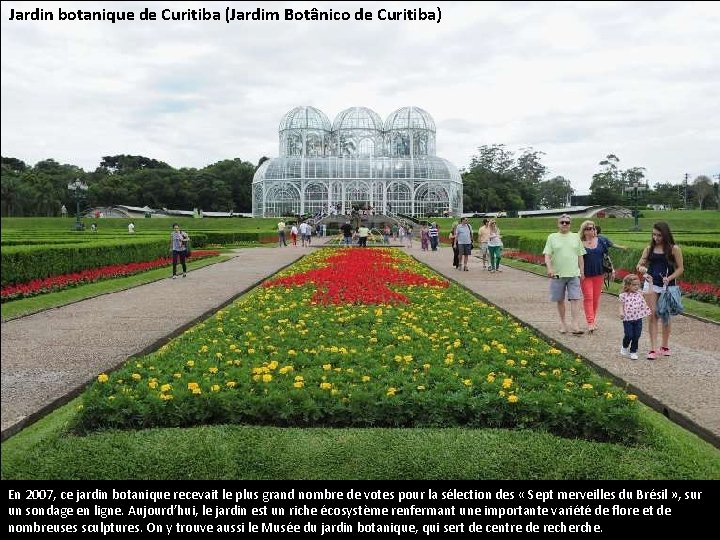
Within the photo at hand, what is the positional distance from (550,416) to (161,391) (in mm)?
2855

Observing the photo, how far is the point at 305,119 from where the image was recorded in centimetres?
6788

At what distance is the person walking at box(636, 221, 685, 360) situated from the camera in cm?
718

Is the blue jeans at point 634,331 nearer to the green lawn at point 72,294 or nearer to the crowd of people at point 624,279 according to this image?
the crowd of people at point 624,279

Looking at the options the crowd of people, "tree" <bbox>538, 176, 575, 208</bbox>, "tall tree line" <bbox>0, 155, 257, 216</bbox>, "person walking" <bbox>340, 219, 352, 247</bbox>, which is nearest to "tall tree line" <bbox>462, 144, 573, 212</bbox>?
"tree" <bbox>538, 176, 575, 208</bbox>

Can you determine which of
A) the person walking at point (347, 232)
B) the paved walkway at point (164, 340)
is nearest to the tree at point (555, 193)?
the person walking at point (347, 232)

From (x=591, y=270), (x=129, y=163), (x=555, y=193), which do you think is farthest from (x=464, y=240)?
(x=555, y=193)

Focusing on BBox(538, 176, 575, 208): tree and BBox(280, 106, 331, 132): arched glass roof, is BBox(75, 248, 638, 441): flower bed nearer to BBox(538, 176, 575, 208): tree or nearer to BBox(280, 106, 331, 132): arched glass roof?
BBox(280, 106, 331, 132): arched glass roof

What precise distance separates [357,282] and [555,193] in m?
96.7

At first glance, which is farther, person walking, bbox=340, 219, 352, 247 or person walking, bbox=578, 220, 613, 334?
person walking, bbox=340, 219, 352, 247

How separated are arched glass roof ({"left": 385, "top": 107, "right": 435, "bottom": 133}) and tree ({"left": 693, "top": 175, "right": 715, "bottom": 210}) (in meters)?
35.3

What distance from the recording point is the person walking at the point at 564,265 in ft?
28.2

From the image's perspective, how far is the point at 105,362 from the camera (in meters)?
6.70
